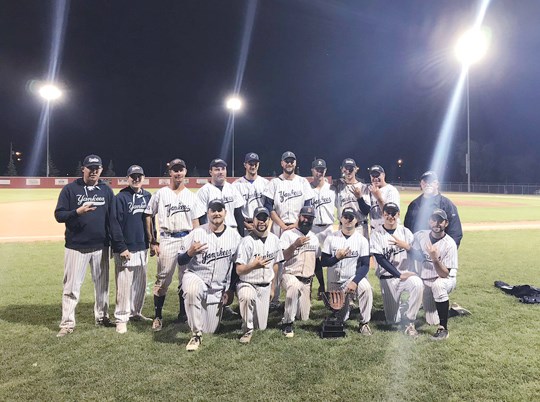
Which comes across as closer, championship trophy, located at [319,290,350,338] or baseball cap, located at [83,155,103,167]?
championship trophy, located at [319,290,350,338]

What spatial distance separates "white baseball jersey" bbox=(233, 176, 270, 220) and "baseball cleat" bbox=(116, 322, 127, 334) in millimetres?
2094

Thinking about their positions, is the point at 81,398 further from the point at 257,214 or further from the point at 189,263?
the point at 257,214

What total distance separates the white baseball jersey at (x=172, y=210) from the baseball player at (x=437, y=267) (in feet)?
9.44

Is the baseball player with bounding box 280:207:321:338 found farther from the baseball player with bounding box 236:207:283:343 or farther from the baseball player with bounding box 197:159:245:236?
the baseball player with bounding box 197:159:245:236

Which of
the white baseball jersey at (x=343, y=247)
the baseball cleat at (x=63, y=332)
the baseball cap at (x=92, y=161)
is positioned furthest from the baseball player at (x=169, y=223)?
the white baseball jersey at (x=343, y=247)

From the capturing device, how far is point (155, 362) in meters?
3.73

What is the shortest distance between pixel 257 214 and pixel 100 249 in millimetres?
1928

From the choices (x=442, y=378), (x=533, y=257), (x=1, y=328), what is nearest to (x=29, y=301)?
(x=1, y=328)

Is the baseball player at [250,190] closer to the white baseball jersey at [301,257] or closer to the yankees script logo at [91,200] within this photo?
the white baseball jersey at [301,257]

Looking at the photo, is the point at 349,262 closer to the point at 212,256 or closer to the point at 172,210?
the point at 212,256

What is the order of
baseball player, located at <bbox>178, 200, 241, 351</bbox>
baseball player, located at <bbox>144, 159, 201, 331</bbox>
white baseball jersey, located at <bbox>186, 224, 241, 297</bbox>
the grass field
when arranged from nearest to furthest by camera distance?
the grass field < baseball player, located at <bbox>178, 200, 241, 351</bbox> < white baseball jersey, located at <bbox>186, 224, 241, 297</bbox> < baseball player, located at <bbox>144, 159, 201, 331</bbox>

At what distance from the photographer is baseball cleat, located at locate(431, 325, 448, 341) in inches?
168

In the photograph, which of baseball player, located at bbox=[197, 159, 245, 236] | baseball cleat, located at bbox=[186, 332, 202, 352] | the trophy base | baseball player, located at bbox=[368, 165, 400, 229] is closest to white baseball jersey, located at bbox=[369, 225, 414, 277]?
baseball player, located at bbox=[368, 165, 400, 229]

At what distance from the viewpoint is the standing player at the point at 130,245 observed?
461 centimetres
